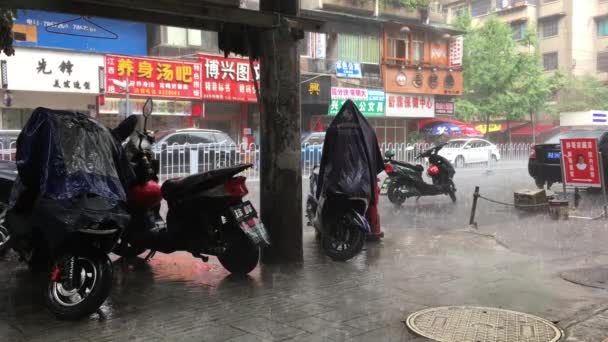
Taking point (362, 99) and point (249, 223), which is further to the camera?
point (362, 99)

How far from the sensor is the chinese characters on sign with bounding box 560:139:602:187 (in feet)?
31.0

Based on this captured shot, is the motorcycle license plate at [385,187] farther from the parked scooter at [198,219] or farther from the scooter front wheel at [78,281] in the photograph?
the scooter front wheel at [78,281]

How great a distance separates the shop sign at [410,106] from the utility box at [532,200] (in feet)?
60.5

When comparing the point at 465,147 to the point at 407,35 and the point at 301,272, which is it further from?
the point at 301,272

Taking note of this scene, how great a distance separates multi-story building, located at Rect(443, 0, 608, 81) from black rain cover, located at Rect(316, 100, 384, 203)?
1394 inches

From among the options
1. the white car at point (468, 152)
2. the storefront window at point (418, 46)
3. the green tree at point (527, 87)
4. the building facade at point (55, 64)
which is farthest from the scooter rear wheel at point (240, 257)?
the green tree at point (527, 87)

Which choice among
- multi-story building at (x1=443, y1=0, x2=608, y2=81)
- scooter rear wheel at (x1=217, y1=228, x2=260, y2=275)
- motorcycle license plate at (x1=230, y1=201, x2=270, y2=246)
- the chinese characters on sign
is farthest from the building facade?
multi-story building at (x1=443, y1=0, x2=608, y2=81)

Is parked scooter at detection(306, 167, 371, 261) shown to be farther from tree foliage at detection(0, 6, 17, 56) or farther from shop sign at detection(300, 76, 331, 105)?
shop sign at detection(300, 76, 331, 105)

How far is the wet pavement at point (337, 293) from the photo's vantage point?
4129mm

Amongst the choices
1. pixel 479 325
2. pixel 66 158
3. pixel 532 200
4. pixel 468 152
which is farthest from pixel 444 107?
pixel 66 158

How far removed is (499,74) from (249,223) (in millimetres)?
29915

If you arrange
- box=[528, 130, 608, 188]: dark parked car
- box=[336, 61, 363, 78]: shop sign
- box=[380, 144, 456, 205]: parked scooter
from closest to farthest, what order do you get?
box=[380, 144, 456, 205]: parked scooter < box=[528, 130, 608, 188]: dark parked car < box=[336, 61, 363, 78]: shop sign

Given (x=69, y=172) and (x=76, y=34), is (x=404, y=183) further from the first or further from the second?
(x=76, y=34)

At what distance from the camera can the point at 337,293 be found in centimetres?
514
